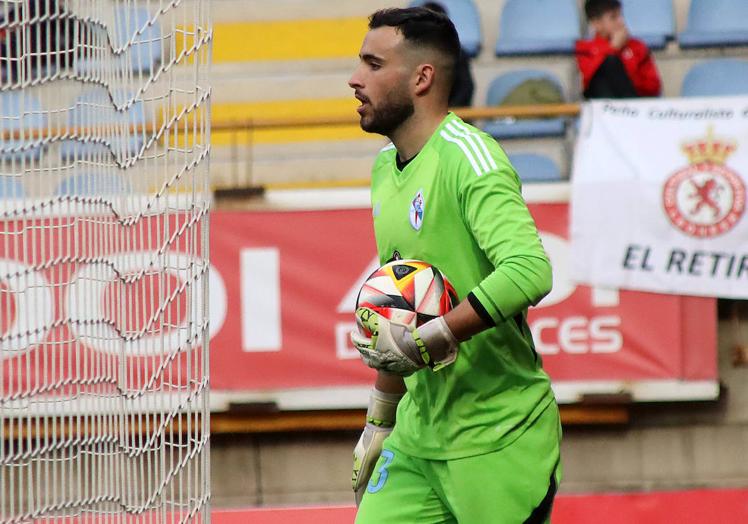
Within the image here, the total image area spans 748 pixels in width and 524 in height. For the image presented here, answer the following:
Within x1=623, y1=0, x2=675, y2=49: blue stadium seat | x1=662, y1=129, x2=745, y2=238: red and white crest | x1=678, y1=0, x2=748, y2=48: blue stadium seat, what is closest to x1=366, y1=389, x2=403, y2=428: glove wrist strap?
x1=662, y1=129, x2=745, y2=238: red and white crest

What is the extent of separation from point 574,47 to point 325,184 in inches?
77.6

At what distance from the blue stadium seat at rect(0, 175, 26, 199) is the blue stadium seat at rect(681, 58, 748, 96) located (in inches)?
223

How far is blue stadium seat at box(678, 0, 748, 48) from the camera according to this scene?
8.70m

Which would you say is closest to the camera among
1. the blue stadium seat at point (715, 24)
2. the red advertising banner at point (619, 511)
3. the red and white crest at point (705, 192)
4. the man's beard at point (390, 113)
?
the man's beard at point (390, 113)

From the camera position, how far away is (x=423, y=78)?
3.37 metres

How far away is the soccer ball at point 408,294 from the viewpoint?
3.09 metres

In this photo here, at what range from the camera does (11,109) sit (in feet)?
13.0

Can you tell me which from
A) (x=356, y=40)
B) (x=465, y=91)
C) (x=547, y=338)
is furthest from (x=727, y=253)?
(x=356, y=40)

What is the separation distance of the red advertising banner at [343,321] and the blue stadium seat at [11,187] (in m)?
3.51

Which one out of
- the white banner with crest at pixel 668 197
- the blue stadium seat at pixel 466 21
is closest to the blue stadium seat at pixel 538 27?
the blue stadium seat at pixel 466 21

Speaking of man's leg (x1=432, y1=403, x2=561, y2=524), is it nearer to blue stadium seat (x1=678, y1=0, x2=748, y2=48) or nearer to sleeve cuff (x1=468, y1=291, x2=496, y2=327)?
sleeve cuff (x1=468, y1=291, x2=496, y2=327)

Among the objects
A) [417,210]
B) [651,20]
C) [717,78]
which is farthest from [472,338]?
[651,20]

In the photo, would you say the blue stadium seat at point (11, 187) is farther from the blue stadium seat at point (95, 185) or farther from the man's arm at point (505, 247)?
the man's arm at point (505, 247)

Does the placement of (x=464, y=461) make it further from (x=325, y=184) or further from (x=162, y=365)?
(x=325, y=184)
